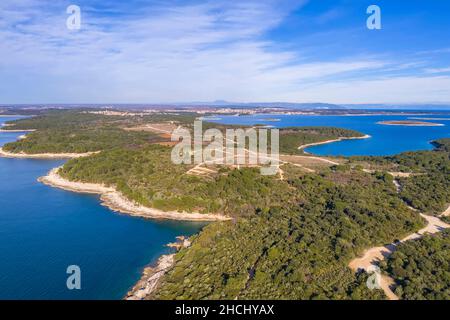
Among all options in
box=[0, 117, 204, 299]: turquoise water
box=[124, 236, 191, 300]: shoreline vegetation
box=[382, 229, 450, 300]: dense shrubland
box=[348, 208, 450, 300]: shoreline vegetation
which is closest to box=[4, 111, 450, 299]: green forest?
box=[382, 229, 450, 300]: dense shrubland

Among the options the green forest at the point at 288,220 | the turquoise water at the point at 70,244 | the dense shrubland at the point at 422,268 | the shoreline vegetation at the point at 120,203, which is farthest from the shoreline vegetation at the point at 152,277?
the dense shrubland at the point at 422,268

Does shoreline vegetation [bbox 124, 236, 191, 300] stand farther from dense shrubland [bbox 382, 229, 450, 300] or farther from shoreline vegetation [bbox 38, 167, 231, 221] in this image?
dense shrubland [bbox 382, 229, 450, 300]

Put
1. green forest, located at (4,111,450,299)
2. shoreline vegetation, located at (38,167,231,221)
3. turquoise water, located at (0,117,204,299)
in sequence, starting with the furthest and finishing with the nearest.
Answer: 1. shoreline vegetation, located at (38,167,231,221)
2. turquoise water, located at (0,117,204,299)
3. green forest, located at (4,111,450,299)

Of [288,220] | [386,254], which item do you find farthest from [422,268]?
[288,220]

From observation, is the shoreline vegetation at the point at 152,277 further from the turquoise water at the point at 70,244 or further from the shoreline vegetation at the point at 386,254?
the shoreline vegetation at the point at 386,254

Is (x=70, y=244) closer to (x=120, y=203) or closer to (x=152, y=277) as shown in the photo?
(x=120, y=203)

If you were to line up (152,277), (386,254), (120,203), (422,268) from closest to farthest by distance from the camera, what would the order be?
(422,268) < (152,277) < (386,254) < (120,203)
